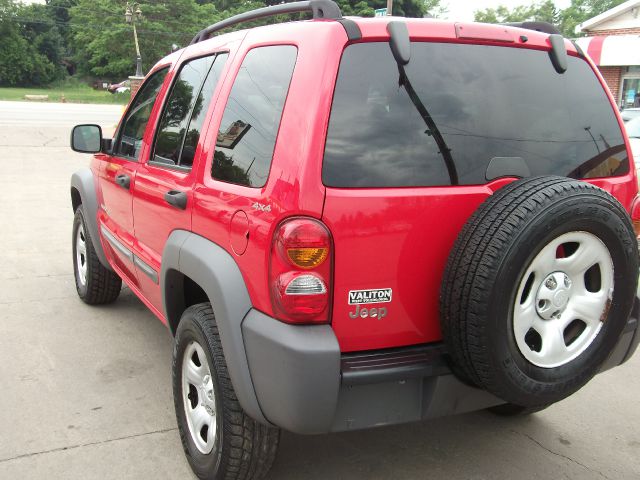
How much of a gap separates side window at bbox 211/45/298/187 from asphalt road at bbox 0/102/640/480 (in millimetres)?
1405

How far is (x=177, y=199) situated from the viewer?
9.23 ft

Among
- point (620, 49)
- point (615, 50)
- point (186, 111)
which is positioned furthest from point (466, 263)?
point (615, 50)

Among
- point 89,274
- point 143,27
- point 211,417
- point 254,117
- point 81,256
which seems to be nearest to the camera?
point 254,117

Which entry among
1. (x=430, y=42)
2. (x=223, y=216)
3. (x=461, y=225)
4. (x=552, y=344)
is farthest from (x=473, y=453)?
(x=430, y=42)

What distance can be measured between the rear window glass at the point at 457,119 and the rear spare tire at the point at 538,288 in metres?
0.25

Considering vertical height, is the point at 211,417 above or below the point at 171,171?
below

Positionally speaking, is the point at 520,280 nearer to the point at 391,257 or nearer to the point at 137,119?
the point at 391,257

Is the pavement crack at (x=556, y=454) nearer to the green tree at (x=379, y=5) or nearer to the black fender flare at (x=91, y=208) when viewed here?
the black fender flare at (x=91, y=208)

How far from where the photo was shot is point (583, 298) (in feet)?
7.68

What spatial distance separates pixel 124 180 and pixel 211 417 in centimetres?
168

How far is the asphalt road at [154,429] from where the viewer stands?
9.38 feet

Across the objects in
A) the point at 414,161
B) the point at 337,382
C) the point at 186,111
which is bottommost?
the point at 337,382

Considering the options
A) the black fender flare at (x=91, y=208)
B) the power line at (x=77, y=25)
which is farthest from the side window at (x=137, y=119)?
the power line at (x=77, y=25)

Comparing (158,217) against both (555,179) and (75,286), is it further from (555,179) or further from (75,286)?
(75,286)
